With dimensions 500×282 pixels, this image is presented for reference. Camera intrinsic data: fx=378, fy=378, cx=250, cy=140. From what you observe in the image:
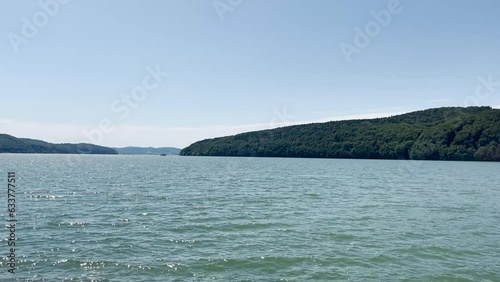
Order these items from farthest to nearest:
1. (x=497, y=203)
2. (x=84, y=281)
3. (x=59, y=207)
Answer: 1. (x=497, y=203)
2. (x=59, y=207)
3. (x=84, y=281)

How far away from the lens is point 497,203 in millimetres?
39844

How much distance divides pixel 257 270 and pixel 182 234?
26.5ft

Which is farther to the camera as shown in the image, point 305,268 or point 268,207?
point 268,207

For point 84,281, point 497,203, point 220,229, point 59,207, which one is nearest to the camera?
point 84,281

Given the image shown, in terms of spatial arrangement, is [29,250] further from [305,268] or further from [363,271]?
[363,271]

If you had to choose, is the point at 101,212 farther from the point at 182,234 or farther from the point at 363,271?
the point at 363,271

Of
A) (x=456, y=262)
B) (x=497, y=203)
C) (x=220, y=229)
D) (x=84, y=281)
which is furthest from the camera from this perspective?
(x=497, y=203)

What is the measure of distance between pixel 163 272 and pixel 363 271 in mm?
9014

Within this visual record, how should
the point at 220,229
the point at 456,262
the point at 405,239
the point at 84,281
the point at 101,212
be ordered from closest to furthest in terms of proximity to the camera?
the point at 84,281 < the point at 456,262 < the point at 405,239 < the point at 220,229 < the point at 101,212

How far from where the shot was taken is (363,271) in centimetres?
1725

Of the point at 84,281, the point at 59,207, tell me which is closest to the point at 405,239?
the point at 84,281

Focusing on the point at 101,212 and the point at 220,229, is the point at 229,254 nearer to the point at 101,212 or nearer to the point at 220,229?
the point at 220,229

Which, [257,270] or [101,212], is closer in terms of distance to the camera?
[257,270]

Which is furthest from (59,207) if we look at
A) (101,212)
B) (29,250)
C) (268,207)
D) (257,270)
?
(257,270)
